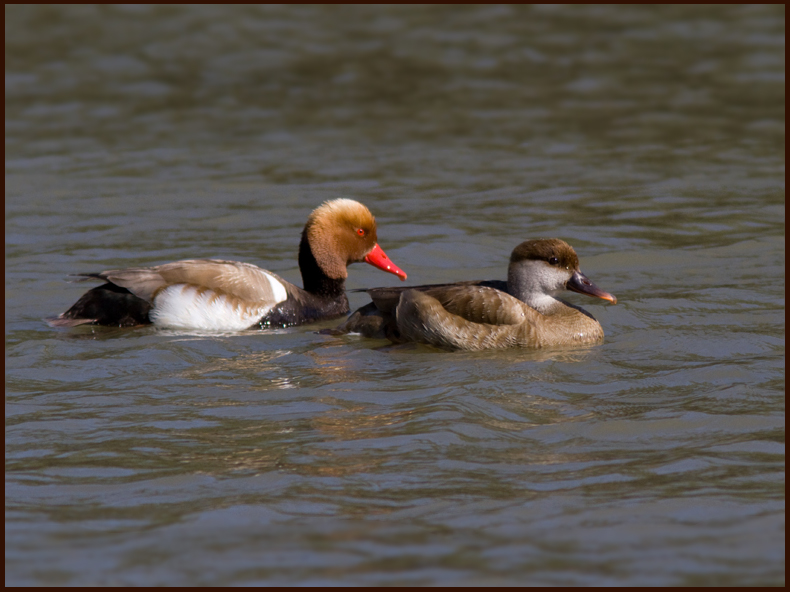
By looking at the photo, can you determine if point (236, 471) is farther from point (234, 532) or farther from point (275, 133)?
point (275, 133)

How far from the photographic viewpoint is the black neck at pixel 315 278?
9727 mm

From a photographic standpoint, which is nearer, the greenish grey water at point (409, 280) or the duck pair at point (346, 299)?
the greenish grey water at point (409, 280)

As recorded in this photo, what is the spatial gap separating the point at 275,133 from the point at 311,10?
5.02 m

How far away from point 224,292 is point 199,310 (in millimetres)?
236

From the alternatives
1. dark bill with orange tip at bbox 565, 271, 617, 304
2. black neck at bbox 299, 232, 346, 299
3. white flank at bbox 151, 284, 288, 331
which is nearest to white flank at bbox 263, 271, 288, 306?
white flank at bbox 151, 284, 288, 331

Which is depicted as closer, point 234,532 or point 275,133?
point 234,532

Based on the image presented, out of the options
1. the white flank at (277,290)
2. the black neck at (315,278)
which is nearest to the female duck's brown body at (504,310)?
the white flank at (277,290)

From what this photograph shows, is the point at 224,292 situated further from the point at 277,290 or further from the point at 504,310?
the point at 504,310

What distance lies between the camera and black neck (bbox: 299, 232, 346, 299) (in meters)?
9.73

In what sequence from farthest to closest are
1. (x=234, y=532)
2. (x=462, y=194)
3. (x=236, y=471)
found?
(x=462, y=194) → (x=236, y=471) → (x=234, y=532)

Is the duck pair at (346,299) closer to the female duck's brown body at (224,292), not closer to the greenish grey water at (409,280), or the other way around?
the female duck's brown body at (224,292)

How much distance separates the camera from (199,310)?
29.5ft

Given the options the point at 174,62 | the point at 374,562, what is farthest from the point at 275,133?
the point at 374,562

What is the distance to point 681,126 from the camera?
50.0ft
